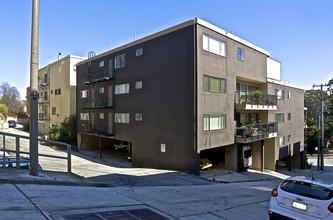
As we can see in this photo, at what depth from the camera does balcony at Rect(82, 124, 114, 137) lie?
24719mm

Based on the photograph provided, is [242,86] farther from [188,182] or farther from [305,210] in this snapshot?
[305,210]

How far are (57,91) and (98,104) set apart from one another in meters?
12.2

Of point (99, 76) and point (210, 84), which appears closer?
point (210, 84)

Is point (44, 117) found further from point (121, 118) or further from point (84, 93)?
point (121, 118)

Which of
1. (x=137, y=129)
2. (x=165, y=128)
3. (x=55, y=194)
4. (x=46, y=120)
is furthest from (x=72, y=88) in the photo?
(x=55, y=194)

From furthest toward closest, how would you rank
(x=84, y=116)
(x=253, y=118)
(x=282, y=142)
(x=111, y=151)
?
1. (x=84, y=116)
2. (x=111, y=151)
3. (x=282, y=142)
4. (x=253, y=118)

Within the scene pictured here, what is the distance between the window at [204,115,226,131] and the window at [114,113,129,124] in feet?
26.4

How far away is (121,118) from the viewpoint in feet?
75.0

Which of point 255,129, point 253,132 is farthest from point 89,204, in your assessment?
point 255,129

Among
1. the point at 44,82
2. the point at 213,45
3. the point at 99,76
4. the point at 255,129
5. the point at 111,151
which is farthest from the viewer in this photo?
the point at 44,82

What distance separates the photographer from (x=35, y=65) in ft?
27.5

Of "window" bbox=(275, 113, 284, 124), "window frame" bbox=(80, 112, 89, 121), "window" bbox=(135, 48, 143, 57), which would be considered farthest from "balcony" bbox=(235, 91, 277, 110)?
"window frame" bbox=(80, 112, 89, 121)

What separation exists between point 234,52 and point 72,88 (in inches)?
854

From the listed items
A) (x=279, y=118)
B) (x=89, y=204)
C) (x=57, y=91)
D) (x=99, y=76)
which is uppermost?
(x=99, y=76)
